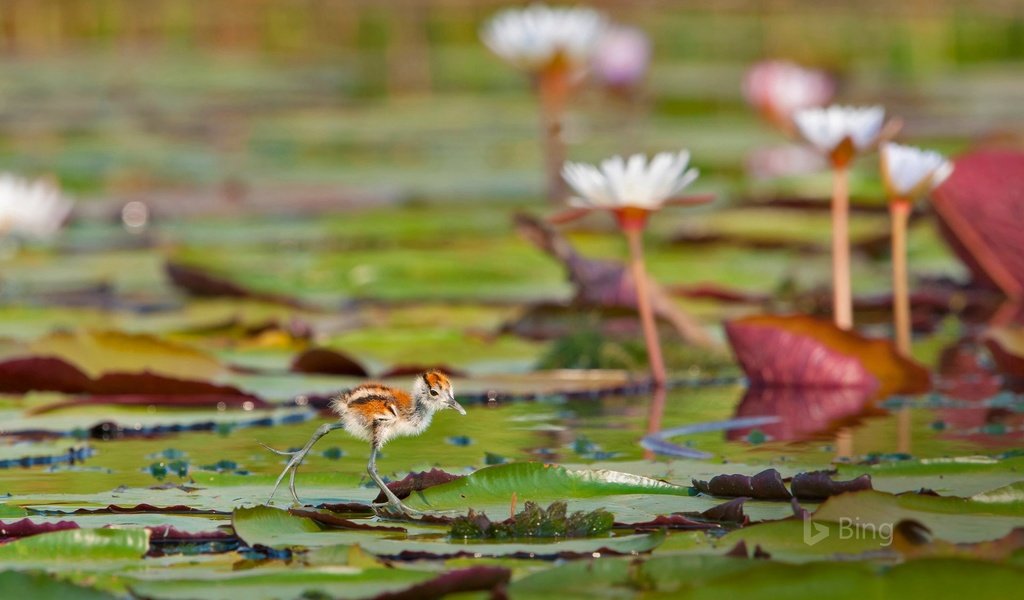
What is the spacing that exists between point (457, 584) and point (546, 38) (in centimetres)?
558

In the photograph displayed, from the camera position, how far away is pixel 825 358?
4477 mm

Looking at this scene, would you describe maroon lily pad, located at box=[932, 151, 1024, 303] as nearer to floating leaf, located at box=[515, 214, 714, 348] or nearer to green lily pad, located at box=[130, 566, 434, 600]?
floating leaf, located at box=[515, 214, 714, 348]

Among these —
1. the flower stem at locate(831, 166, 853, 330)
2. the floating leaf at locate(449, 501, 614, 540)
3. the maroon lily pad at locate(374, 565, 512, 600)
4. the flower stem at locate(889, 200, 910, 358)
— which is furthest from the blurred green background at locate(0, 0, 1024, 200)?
the maroon lily pad at locate(374, 565, 512, 600)

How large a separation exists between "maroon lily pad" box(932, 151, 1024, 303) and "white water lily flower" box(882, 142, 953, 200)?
121 centimetres

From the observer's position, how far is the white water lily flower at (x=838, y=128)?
4238 mm

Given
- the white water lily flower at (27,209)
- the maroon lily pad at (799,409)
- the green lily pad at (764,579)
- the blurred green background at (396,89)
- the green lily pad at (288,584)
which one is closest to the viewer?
the green lily pad at (764,579)

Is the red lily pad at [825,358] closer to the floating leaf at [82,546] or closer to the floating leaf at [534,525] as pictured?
the floating leaf at [534,525]

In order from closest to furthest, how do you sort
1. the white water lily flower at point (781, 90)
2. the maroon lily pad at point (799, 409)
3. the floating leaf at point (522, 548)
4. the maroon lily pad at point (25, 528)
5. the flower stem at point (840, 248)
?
the floating leaf at point (522, 548)
the maroon lily pad at point (25, 528)
the maroon lily pad at point (799, 409)
the flower stem at point (840, 248)
the white water lily flower at point (781, 90)

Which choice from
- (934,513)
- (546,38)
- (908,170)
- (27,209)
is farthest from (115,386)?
(546,38)

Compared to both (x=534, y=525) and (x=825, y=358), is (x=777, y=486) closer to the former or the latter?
(x=534, y=525)

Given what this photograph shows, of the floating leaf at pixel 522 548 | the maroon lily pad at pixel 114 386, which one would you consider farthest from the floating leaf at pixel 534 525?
the maroon lily pad at pixel 114 386

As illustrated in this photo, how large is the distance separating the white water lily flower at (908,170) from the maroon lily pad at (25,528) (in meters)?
2.40

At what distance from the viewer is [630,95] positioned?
11.4 m

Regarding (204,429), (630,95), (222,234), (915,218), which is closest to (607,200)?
(204,429)
